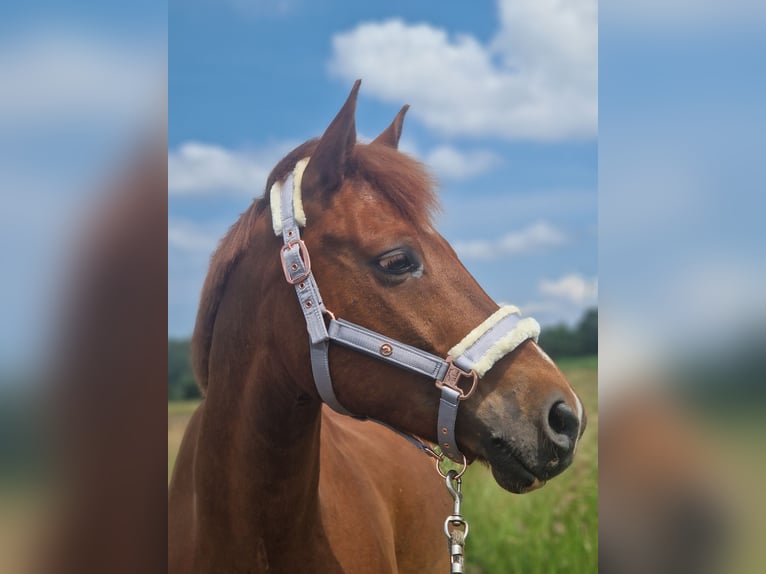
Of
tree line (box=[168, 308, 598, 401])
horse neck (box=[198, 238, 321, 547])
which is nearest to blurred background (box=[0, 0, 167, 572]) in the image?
horse neck (box=[198, 238, 321, 547])

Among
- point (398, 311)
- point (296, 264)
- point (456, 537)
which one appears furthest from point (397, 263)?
point (456, 537)

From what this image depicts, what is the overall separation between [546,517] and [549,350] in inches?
33.9

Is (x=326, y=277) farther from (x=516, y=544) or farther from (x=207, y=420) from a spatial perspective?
(x=516, y=544)

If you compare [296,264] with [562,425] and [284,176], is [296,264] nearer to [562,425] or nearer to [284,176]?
[284,176]

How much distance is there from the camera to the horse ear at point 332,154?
167 centimetres

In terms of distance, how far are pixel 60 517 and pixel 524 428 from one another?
1.00 m

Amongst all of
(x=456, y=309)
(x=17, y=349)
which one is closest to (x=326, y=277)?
(x=456, y=309)

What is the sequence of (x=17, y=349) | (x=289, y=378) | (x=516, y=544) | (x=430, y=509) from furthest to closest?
(x=516, y=544), (x=430, y=509), (x=289, y=378), (x=17, y=349)

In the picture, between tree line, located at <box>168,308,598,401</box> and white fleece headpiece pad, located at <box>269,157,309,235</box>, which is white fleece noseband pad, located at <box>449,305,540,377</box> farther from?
tree line, located at <box>168,308,598,401</box>

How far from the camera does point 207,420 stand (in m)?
1.80

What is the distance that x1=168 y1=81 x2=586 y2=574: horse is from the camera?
154 centimetres

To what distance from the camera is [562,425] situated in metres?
1.50

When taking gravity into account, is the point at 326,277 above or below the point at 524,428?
above

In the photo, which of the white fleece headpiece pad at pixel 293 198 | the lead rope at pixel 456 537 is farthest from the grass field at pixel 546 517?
the white fleece headpiece pad at pixel 293 198
